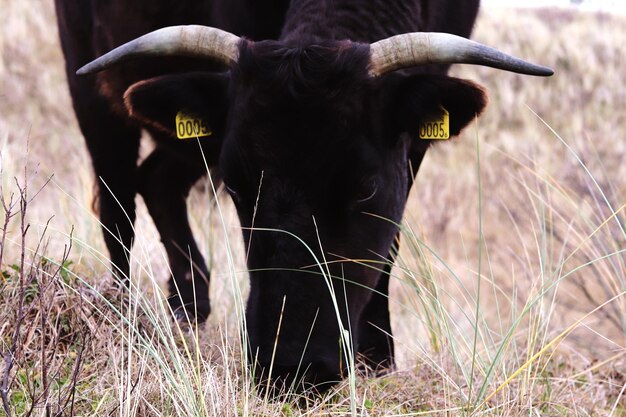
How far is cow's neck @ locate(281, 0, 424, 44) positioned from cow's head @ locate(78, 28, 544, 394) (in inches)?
15.6

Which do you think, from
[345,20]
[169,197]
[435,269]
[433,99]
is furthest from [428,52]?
[435,269]

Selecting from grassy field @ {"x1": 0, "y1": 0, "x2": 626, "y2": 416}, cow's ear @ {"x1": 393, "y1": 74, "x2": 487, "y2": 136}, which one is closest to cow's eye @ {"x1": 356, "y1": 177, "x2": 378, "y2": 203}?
grassy field @ {"x1": 0, "y1": 0, "x2": 626, "y2": 416}

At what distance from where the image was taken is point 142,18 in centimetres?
540

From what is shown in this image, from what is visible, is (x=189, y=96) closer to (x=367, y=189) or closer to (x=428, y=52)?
(x=367, y=189)

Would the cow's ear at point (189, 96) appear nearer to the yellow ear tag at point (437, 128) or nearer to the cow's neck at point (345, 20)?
the cow's neck at point (345, 20)

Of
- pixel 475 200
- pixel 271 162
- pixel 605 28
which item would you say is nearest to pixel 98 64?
pixel 271 162

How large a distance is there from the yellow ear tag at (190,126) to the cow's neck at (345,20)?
53 cm

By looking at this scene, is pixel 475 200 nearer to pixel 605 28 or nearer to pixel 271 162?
pixel 605 28

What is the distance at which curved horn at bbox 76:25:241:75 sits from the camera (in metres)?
3.79

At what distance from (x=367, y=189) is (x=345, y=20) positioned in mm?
996

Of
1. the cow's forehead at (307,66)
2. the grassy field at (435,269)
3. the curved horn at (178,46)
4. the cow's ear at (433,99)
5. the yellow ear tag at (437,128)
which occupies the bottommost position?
the grassy field at (435,269)

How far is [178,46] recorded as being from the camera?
389cm

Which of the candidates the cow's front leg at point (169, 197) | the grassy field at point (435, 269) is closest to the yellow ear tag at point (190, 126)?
the grassy field at point (435, 269)

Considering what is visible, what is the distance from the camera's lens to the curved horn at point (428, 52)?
3.58 meters
